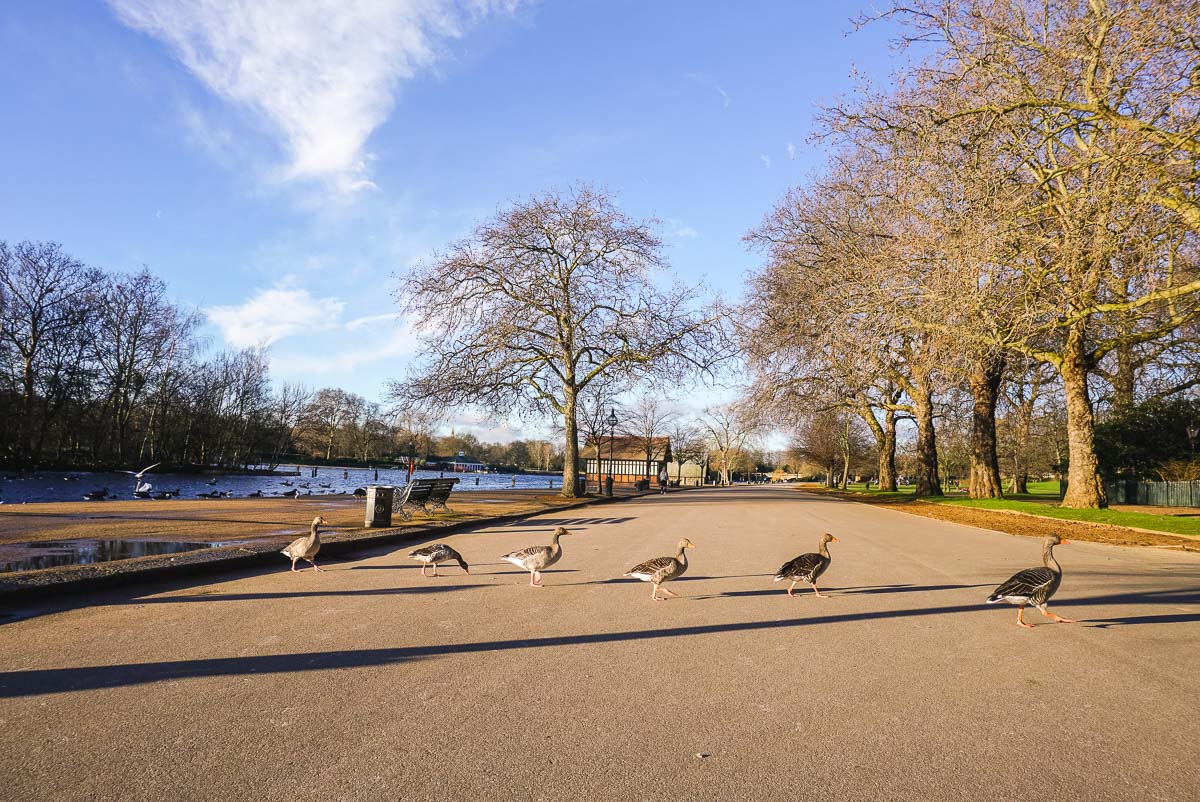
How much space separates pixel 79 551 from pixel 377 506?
5626mm

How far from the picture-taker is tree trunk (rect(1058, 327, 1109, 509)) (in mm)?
21453

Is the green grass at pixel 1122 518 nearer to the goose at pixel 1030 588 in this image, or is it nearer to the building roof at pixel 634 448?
the goose at pixel 1030 588

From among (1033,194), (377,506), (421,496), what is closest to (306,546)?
(377,506)

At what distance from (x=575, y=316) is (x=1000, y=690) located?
28.4 metres

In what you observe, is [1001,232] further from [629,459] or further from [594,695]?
[629,459]

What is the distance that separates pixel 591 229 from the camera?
30469 millimetres

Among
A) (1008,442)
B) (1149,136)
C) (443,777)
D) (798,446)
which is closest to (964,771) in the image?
(443,777)

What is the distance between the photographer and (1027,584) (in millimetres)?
6848

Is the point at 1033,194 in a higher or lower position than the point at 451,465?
higher

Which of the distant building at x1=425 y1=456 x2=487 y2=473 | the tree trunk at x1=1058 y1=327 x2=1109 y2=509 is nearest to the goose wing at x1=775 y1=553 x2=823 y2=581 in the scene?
the tree trunk at x1=1058 y1=327 x2=1109 y2=509

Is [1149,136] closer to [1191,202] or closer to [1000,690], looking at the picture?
[1191,202]

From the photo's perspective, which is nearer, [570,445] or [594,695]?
[594,695]

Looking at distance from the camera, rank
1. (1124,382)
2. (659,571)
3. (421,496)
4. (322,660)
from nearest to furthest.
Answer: (322,660) < (659,571) < (421,496) < (1124,382)

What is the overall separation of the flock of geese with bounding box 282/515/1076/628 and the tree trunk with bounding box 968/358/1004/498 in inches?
949
